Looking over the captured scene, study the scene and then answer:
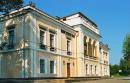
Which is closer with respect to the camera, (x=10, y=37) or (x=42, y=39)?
(x=10, y=37)

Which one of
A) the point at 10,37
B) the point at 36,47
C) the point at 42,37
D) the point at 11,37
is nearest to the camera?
the point at 36,47

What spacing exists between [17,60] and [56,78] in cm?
594

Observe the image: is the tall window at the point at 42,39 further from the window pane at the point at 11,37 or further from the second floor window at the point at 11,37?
the window pane at the point at 11,37

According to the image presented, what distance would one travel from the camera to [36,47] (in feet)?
98.4

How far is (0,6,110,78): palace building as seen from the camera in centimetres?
2930

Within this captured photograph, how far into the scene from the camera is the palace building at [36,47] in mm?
29297

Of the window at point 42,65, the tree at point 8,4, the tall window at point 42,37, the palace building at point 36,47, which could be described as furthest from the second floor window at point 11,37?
the tree at point 8,4

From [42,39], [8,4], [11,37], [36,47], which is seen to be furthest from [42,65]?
[8,4]

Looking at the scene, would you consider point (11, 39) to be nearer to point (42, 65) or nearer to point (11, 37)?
point (11, 37)

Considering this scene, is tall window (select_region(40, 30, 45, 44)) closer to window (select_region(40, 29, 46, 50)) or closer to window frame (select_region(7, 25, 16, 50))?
window (select_region(40, 29, 46, 50))

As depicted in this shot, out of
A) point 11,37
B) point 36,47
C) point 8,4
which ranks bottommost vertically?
point 36,47

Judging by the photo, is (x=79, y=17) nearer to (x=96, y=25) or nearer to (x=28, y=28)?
(x=96, y=25)

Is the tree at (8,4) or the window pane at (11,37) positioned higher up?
the tree at (8,4)

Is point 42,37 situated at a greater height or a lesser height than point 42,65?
greater
